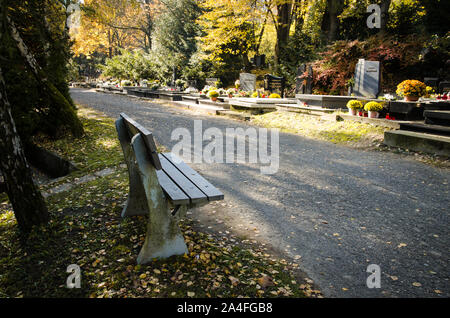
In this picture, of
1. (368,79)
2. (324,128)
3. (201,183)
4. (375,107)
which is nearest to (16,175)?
(201,183)

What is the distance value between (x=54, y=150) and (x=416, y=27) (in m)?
20.7

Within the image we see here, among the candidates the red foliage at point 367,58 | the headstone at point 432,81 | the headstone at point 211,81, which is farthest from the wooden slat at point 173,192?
the headstone at point 211,81

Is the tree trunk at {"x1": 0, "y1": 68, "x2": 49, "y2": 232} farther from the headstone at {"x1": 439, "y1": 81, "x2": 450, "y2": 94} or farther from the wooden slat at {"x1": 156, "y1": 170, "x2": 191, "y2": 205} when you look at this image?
the headstone at {"x1": 439, "y1": 81, "x2": 450, "y2": 94}

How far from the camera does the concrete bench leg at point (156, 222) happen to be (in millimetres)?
2586

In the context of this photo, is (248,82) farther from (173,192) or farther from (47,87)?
(173,192)

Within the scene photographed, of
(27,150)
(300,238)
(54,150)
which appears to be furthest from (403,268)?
(27,150)

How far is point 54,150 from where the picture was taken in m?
6.71

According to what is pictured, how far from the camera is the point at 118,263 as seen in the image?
273 centimetres

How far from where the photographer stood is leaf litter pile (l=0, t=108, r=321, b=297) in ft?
7.97

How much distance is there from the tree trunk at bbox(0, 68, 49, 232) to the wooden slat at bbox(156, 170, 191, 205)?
1397mm

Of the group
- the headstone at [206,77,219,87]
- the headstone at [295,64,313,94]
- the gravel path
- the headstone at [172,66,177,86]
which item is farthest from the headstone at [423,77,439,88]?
the headstone at [172,66,177,86]

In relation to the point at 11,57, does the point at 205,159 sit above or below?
below
